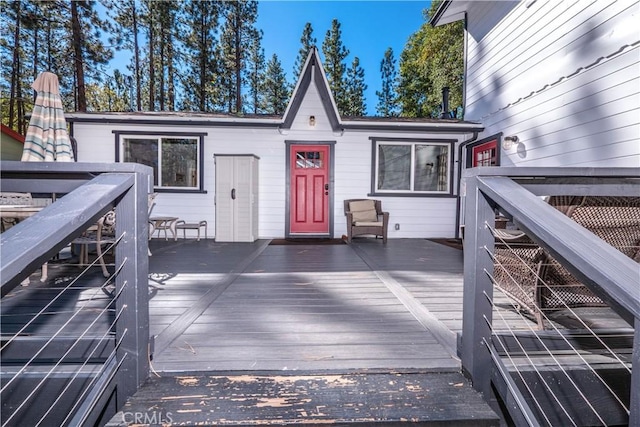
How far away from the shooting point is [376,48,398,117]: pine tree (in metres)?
19.1

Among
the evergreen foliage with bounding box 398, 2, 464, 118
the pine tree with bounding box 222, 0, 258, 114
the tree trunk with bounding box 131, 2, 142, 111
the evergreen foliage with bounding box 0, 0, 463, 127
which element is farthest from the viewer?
the pine tree with bounding box 222, 0, 258, 114

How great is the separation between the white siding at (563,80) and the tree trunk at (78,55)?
11.5 m

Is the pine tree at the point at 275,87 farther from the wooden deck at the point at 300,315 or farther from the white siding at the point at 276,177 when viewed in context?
the wooden deck at the point at 300,315

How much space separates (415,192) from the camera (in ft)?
21.6

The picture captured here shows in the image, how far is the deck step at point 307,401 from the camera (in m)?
1.16

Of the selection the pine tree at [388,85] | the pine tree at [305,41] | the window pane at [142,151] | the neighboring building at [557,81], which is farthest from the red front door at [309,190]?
the pine tree at [388,85]

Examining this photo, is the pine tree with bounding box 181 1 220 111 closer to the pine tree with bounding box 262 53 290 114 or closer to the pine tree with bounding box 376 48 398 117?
the pine tree with bounding box 262 53 290 114

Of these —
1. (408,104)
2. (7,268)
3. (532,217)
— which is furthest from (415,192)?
(408,104)

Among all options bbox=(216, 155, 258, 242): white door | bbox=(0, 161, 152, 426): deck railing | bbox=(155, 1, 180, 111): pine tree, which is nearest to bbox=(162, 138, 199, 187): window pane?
bbox=(216, 155, 258, 242): white door

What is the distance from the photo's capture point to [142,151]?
6203 mm

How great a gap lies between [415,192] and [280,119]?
129 inches

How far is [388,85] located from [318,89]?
600 inches

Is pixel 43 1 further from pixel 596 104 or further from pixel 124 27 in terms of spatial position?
pixel 596 104

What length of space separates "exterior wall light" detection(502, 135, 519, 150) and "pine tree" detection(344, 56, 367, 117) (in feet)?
46.9
